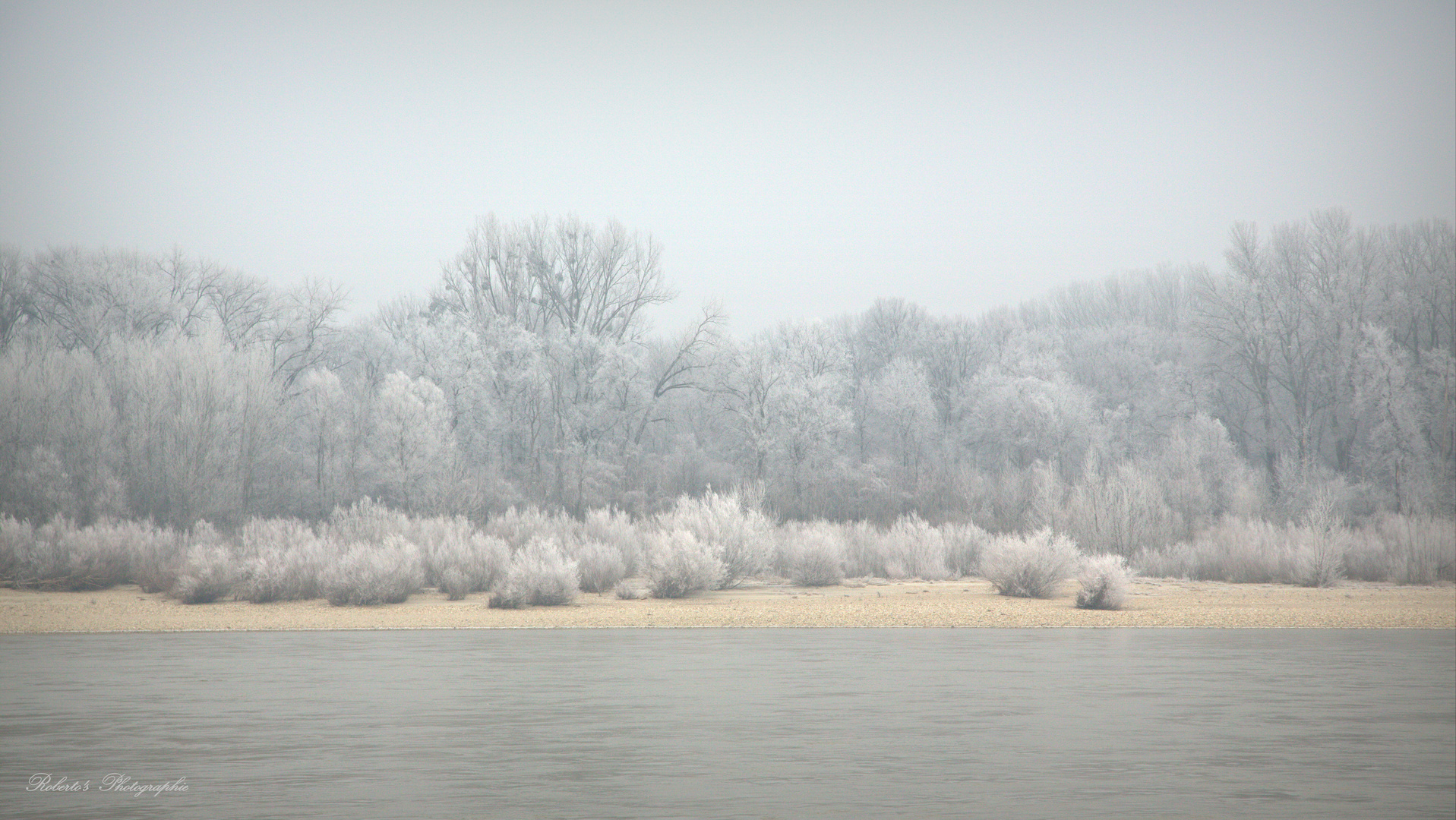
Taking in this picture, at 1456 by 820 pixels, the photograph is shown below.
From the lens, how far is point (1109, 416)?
198 ft

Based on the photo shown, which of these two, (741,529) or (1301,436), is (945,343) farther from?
(741,529)

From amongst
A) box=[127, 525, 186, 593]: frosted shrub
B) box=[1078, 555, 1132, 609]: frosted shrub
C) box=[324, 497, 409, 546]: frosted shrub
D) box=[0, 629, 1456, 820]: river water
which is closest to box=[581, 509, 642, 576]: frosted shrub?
box=[324, 497, 409, 546]: frosted shrub

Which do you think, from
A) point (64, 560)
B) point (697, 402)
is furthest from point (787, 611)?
point (697, 402)

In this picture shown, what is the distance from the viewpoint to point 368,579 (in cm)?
2300

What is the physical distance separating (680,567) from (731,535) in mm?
3083

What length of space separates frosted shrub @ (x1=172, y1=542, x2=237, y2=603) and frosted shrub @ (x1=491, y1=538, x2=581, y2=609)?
578cm

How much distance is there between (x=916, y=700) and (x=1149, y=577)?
802 inches

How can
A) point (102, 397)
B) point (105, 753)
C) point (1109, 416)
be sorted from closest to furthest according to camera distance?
point (105, 753), point (102, 397), point (1109, 416)

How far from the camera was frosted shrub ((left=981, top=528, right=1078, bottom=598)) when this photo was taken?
24.0 metres

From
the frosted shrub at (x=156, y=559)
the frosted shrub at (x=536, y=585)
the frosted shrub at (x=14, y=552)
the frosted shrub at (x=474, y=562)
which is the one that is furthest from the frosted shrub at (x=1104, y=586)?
the frosted shrub at (x=14, y=552)

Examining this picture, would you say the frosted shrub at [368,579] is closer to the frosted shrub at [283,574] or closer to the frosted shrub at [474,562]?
the frosted shrub at [283,574]

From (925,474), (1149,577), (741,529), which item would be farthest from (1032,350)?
(741,529)

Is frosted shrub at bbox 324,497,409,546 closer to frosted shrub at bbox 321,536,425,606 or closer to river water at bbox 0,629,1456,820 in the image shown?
frosted shrub at bbox 321,536,425,606

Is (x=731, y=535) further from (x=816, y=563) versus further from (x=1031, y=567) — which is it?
(x=1031, y=567)
